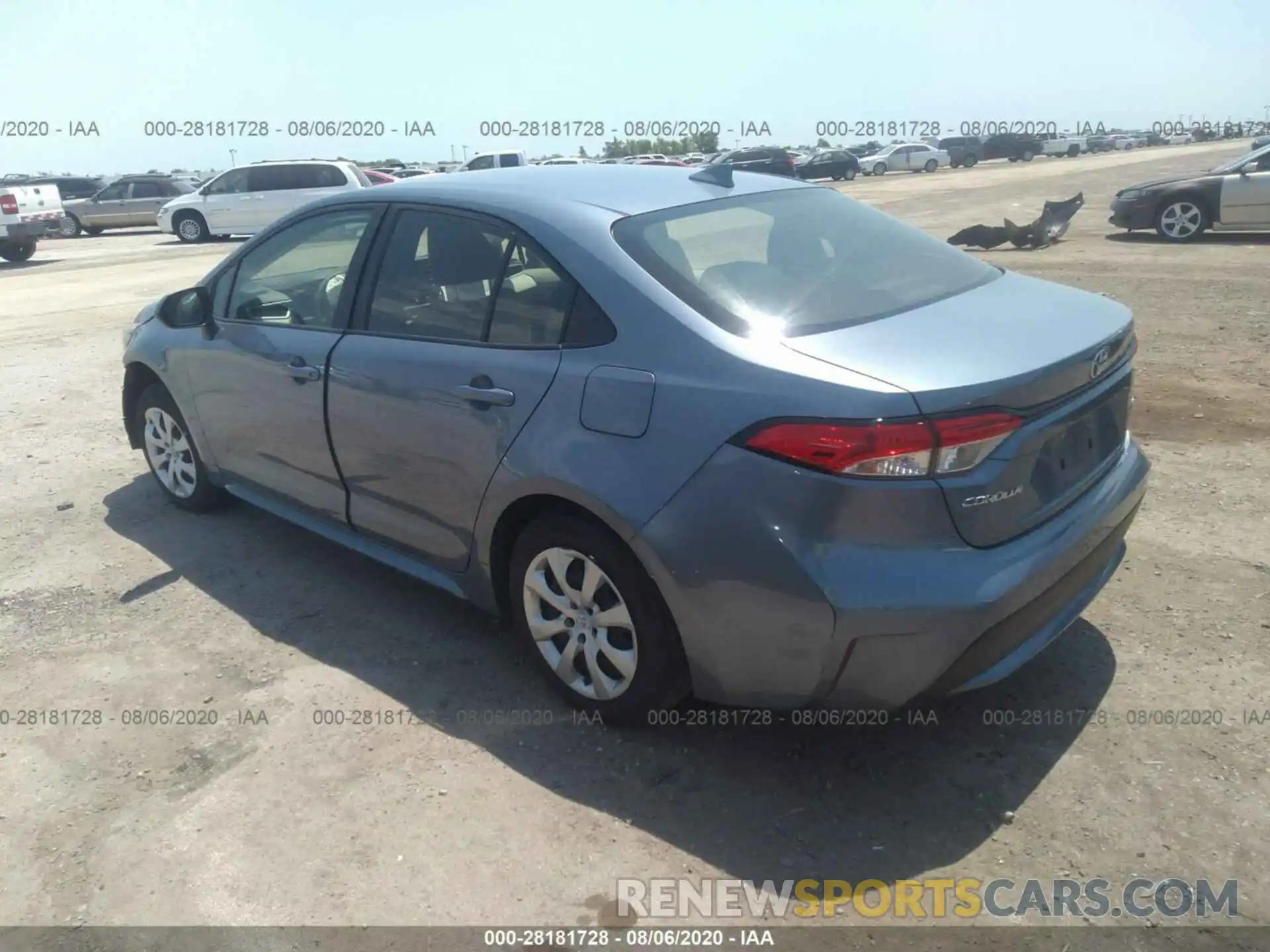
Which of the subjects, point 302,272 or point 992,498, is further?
point 302,272

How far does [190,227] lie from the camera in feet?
80.8

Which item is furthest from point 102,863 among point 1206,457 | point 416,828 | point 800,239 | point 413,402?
point 1206,457

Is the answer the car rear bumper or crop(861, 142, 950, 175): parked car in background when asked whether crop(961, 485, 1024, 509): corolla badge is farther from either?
crop(861, 142, 950, 175): parked car in background

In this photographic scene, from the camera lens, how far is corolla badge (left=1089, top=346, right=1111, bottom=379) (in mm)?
2963

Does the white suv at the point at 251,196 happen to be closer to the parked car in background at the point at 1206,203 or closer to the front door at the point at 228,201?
the front door at the point at 228,201

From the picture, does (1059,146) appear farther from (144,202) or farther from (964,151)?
(144,202)

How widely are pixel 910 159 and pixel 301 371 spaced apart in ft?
169

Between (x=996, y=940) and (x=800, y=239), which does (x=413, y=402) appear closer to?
(x=800, y=239)

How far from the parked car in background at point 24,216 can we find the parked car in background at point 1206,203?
64.8ft

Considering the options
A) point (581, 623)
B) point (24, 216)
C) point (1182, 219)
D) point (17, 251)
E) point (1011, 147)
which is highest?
point (1011, 147)

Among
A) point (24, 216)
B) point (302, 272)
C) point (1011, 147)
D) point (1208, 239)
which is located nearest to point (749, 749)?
point (302, 272)

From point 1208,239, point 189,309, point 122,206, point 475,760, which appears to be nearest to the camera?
point 475,760

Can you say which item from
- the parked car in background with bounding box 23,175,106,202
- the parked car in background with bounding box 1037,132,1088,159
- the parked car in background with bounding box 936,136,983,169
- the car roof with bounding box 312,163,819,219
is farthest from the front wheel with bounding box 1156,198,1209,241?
the parked car in background with bounding box 1037,132,1088,159

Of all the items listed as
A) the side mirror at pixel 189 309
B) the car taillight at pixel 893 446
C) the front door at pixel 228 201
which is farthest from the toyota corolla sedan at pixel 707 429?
the front door at pixel 228 201
